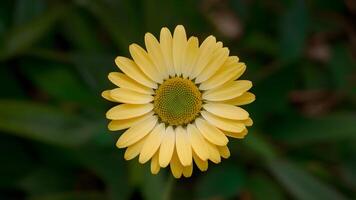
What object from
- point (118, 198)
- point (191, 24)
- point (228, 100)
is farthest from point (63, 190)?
point (228, 100)

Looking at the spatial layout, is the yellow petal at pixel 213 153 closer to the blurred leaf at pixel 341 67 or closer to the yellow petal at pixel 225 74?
the yellow petal at pixel 225 74

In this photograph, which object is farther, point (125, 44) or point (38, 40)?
point (38, 40)

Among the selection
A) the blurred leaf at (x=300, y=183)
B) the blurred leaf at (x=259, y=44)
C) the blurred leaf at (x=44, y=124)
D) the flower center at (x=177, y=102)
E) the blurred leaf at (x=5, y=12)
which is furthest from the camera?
the blurred leaf at (x=259, y=44)

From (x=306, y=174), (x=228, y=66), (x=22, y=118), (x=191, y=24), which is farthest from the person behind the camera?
(x=191, y=24)

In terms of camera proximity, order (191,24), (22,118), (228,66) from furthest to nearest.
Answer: (191,24) → (22,118) → (228,66)

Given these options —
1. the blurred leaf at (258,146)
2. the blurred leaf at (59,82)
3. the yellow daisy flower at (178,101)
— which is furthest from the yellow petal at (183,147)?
the blurred leaf at (59,82)

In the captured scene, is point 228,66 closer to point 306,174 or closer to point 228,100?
point 228,100

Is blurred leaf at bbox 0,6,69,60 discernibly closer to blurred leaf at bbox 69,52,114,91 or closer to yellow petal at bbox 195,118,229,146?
blurred leaf at bbox 69,52,114,91
